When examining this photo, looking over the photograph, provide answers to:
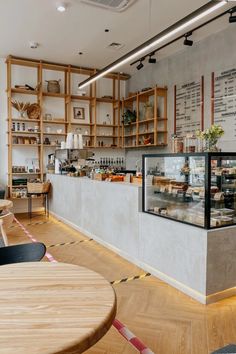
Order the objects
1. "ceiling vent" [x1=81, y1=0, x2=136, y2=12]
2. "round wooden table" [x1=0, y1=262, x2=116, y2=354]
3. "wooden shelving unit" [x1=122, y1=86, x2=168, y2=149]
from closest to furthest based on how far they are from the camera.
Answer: "round wooden table" [x1=0, y1=262, x2=116, y2=354] < "ceiling vent" [x1=81, y1=0, x2=136, y2=12] < "wooden shelving unit" [x1=122, y1=86, x2=168, y2=149]

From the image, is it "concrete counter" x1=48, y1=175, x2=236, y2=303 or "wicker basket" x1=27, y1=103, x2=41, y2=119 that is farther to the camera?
"wicker basket" x1=27, y1=103, x2=41, y2=119

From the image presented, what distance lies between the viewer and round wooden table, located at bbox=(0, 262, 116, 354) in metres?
1.02

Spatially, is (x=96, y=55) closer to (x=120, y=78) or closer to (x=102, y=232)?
(x=120, y=78)

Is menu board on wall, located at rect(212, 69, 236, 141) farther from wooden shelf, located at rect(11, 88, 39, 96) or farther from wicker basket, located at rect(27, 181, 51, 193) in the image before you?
wooden shelf, located at rect(11, 88, 39, 96)

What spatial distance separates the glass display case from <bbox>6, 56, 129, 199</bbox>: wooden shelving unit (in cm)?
449

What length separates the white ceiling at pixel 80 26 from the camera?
475cm

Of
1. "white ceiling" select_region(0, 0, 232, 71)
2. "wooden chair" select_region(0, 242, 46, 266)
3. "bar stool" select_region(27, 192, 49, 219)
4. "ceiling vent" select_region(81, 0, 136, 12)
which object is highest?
"white ceiling" select_region(0, 0, 232, 71)

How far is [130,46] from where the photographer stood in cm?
648

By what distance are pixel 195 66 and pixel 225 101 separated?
1.18 meters

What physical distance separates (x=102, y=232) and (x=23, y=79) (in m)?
4.73

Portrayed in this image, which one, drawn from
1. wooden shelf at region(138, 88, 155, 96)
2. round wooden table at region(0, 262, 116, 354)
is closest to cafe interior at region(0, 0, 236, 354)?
round wooden table at region(0, 262, 116, 354)

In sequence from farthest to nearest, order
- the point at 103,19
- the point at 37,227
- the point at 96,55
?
the point at 96,55
the point at 37,227
the point at 103,19

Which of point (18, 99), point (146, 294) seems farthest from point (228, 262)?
point (18, 99)

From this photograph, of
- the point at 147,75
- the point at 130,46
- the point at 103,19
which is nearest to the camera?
the point at 103,19
